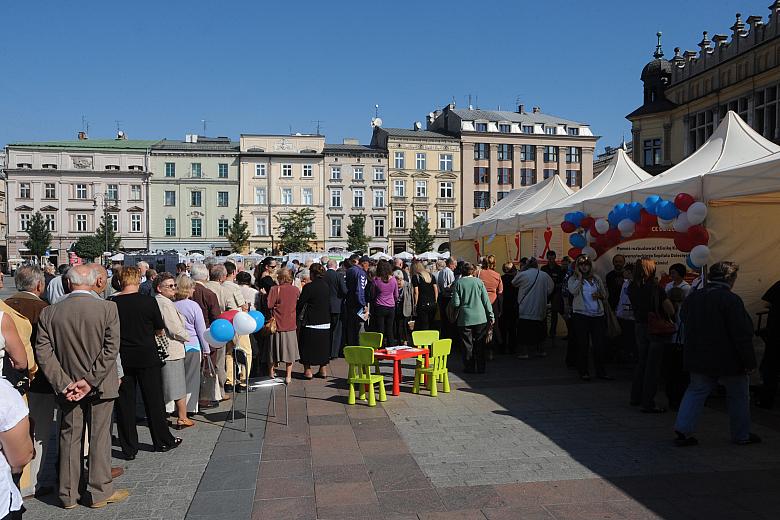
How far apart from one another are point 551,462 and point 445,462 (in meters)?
0.95

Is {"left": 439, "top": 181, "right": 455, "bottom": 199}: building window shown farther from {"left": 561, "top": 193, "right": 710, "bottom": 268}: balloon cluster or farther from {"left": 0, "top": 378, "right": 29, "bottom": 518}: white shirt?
{"left": 0, "top": 378, "right": 29, "bottom": 518}: white shirt

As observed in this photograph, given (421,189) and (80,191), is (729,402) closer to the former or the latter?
(421,189)

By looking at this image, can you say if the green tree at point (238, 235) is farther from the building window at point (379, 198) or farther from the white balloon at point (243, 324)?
the white balloon at point (243, 324)

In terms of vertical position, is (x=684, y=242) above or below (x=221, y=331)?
above

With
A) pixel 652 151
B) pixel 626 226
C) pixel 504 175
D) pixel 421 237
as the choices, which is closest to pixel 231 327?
pixel 626 226

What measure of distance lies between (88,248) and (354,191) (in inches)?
907

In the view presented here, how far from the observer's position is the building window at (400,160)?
59125mm

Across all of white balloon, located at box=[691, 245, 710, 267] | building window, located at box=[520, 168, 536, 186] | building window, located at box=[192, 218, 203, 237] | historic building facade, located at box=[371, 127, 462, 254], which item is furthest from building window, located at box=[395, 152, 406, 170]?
white balloon, located at box=[691, 245, 710, 267]

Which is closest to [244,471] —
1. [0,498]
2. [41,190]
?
[0,498]

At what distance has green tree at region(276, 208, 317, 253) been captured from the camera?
2159 inches

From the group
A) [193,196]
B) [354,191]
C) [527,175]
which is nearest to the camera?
[193,196]

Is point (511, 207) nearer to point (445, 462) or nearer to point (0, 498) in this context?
point (445, 462)

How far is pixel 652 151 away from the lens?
136 ft

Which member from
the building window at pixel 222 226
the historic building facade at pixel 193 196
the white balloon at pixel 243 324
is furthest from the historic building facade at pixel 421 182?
the white balloon at pixel 243 324
